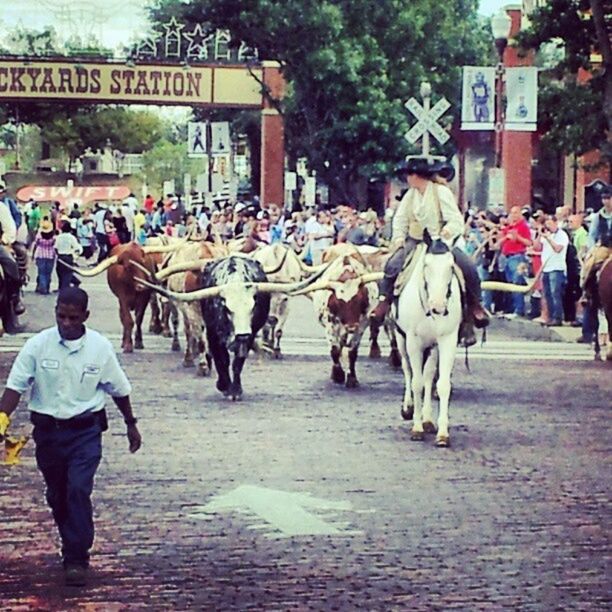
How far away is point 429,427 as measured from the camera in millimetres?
15852

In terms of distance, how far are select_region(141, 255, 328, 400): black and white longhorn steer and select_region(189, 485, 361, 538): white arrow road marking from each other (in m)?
5.76

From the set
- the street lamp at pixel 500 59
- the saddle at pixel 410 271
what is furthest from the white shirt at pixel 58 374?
the street lamp at pixel 500 59

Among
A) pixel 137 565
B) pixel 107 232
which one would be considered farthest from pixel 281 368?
pixel 107 232

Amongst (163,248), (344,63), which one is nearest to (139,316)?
(163,248)

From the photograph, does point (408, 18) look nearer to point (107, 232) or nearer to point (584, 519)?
point (107, 232)

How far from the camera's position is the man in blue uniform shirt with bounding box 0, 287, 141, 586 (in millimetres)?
9773

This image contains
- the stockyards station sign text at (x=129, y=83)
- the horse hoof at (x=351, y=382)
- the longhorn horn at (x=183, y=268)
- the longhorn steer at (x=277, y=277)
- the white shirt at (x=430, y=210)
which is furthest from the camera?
the stockyards station sign text at (x=129, y=83)

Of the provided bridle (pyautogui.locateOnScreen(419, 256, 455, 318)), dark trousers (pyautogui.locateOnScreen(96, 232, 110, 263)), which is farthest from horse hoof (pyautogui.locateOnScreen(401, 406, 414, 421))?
dark trousers (pyautogui.locateOnScreen(96, 232, 110, 263))

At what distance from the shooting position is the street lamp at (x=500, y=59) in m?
32.4

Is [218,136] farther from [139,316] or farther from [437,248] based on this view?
[437,248]

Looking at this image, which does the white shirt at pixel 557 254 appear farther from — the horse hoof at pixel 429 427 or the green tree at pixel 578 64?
the horse hoof at pixel 429 427

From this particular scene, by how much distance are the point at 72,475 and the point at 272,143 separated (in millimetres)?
49380

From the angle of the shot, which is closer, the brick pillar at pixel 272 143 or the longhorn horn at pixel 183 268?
the longhorn horn at pixel 183 268

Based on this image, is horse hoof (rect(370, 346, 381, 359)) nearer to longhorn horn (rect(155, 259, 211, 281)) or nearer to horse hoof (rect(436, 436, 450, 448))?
longhorn horn (rect(155, 259, 211, 281))
